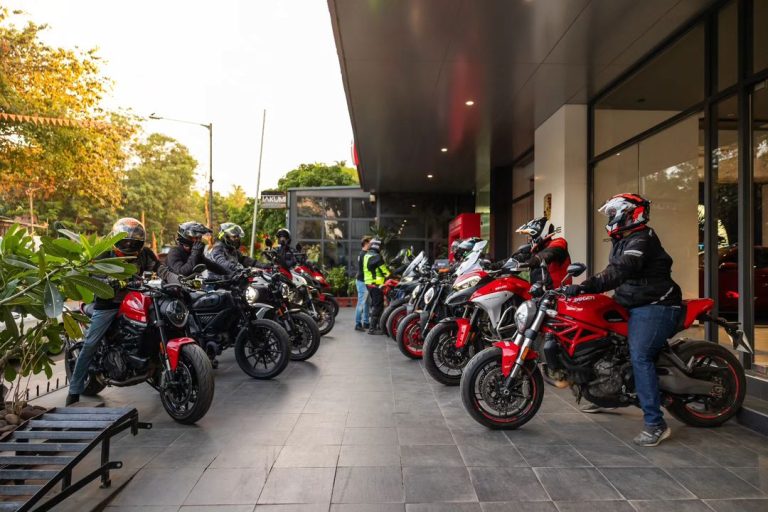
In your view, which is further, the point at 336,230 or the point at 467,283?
the point at 336,230

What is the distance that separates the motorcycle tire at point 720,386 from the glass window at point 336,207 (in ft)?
59.0

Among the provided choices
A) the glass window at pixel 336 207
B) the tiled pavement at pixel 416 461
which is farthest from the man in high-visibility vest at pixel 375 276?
the glass window at pixel 336 207

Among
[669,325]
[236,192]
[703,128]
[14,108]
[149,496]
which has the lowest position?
[149,496]

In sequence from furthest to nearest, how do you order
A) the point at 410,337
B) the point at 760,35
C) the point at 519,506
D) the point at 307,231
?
1. the point at 307,231
2. the point at 410,337
3. the point at 760,35
4. the point at 519,506

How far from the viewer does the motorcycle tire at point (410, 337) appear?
23.6ft

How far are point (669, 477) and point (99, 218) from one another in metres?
39.6

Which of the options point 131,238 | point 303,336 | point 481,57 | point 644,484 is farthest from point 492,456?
point 481,57

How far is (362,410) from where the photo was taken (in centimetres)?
478

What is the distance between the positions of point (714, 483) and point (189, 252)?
18.8 ft

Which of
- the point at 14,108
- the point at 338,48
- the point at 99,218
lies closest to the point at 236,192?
the point at 99,218

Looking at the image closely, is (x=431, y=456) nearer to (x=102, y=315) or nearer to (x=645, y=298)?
(x=645, y=298)

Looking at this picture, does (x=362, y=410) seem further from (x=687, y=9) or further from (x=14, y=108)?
(x=14, y=108)

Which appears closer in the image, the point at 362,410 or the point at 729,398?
the point at 729,398

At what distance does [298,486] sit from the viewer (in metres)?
3.16
